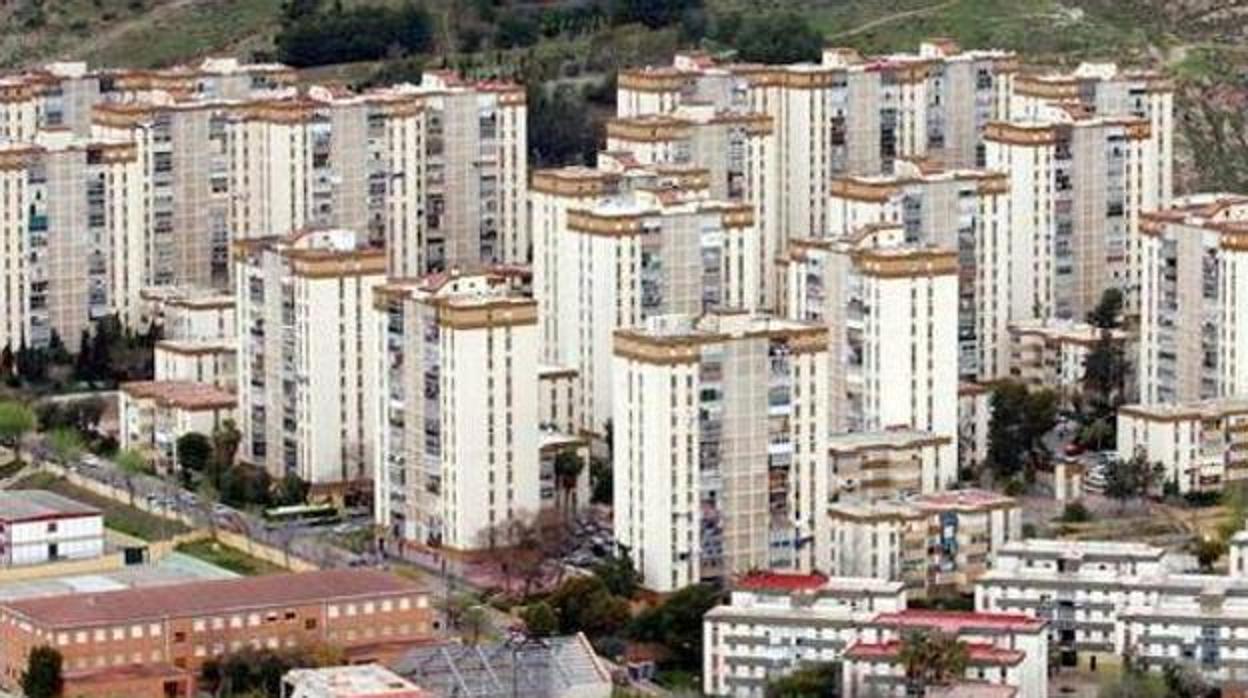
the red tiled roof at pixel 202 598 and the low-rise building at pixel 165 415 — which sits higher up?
the low-rise building at pixel 165 415

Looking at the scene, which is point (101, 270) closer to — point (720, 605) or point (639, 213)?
point (639, 213)

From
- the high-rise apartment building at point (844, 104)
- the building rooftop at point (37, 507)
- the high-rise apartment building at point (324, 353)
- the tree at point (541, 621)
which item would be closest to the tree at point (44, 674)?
the tree at point (541, 621)

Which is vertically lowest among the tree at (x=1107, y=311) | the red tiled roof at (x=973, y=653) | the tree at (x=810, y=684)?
the tree at (x=810, y=684)

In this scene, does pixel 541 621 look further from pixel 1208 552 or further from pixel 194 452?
pixel 194 452

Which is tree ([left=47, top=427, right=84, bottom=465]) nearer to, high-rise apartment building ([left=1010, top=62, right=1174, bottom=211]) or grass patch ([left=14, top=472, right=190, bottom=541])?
grass patch ([left=14, top=472, right=190, bottom=541])

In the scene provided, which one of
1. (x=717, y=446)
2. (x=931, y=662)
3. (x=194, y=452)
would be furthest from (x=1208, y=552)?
(x=194, y=452)

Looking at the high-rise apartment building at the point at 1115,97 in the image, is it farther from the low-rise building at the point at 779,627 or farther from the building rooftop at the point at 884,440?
the low-rise building at the point at 779,627
